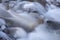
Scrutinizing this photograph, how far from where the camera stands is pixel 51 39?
4.73 m

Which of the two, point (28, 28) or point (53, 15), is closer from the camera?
point (28, 28)

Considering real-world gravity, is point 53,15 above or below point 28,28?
above

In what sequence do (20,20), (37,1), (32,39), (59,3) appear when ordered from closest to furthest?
1. (32,39)
2. (20,20)
3. (37,1)
4. (59,3)

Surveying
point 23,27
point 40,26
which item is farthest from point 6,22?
point 40,26

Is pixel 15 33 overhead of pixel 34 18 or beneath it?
beneath

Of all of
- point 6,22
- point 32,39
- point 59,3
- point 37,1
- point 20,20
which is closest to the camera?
point 32,39

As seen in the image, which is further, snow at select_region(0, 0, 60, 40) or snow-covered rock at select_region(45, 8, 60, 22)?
snow-covered rock at select_region(45, 8, 60, 22)

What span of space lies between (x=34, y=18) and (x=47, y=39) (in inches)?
58.1

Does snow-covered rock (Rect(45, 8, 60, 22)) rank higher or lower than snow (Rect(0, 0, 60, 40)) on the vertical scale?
higher

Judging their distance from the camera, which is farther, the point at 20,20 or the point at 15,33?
the point at 20,20

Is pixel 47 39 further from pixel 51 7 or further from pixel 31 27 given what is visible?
pixel 51 7

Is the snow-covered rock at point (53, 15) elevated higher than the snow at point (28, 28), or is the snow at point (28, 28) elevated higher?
the snow-covered rock at point (53, 15)

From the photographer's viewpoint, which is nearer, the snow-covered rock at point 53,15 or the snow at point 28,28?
the snow at point 28,28

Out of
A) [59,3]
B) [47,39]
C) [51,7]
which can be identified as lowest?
[47,39]
